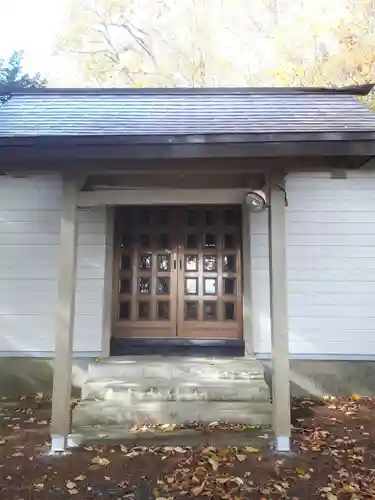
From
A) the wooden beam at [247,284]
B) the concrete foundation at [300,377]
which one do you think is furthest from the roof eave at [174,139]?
the concrete foundation at [300,377]

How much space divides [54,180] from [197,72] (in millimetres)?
11426

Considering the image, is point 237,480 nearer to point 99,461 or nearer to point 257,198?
point 99,461

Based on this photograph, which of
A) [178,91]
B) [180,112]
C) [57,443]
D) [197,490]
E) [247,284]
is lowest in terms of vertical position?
[197,490]

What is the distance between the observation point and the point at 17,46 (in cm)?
1264

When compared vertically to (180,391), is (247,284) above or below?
above

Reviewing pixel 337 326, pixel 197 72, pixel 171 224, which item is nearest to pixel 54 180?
pixel 171 224

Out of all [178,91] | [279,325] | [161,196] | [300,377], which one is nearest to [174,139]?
[161,196]

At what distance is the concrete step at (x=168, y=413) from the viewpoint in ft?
14.9

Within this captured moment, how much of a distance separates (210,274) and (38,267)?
2.34 meters

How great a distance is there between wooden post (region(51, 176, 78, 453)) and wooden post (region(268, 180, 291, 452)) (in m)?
1.89

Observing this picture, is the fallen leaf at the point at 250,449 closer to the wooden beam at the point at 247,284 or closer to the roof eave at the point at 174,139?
the wooden beam at the point at 247,284

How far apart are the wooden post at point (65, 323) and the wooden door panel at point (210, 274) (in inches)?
90.0

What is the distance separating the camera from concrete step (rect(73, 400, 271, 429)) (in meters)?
4.53

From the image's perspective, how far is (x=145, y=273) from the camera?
6449 millimetres
